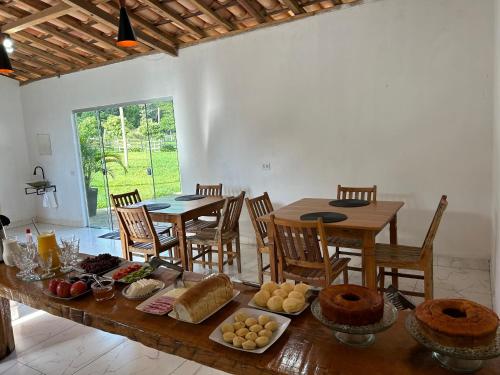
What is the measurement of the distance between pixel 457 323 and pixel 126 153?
5695 mm

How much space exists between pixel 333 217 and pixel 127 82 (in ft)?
14.0

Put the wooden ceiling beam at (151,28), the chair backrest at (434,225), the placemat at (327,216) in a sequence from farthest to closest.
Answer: the wooden ceiling beam at (151,28) < the placemat at (327,216) < the chair backrest at (434,225)

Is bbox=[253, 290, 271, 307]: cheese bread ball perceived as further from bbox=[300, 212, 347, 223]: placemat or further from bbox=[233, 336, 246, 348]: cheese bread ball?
bbox=[300, 212, 347, 223]: placemat

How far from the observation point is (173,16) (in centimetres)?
→ 412

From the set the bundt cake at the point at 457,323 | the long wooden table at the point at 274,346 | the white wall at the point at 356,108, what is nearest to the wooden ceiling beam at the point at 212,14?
the white wall at the point at 356,108

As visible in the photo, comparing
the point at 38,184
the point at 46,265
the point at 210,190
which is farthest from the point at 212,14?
the point at 38,184

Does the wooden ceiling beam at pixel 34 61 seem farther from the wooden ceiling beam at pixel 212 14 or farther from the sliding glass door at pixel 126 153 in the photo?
the wooden ceiling beam at pixel 212 14

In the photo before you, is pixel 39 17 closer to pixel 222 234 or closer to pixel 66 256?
pixel 222 234

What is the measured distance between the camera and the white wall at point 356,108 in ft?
11.1

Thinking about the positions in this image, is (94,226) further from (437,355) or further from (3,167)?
(437,355)

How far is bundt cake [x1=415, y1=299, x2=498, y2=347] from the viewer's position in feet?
2.84

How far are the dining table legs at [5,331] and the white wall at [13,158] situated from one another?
16.9 ft

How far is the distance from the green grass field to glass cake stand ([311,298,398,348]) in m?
4.59

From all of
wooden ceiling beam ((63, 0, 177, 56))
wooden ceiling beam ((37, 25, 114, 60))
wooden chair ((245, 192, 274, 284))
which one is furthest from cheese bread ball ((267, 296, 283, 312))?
wooden ceiling beam ((37, 25, 114, 60))
